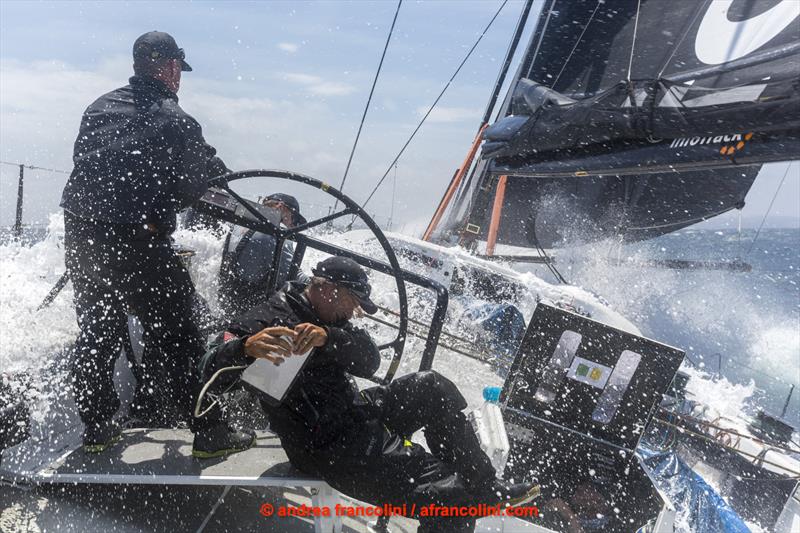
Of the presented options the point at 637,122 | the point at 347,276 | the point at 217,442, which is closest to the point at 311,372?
the point at 347,276

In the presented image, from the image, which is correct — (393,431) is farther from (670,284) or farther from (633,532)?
(670,284)

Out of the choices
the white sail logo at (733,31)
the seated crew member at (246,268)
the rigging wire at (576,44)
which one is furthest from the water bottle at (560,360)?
the rigging wire at (576,44)

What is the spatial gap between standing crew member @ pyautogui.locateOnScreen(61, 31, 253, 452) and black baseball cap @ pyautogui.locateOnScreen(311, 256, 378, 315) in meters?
0.59

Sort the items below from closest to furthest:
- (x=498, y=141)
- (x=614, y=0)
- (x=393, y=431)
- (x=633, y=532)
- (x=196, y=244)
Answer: (x=393, y=431)
(x=633, y=532)
(x=196, y=244)
(x=498, y=141)
(x=614, y=0)

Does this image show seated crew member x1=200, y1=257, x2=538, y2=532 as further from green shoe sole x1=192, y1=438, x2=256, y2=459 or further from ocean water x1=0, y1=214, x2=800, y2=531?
ocean water x1=0, y1=214, x2=800, y2=531

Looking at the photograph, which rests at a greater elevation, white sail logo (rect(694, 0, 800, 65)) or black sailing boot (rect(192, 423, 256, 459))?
white sail logo (rect(694, 0, 800, 65))

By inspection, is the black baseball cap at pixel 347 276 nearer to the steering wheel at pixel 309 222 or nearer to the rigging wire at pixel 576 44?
the steering wheel at pixel 309 222

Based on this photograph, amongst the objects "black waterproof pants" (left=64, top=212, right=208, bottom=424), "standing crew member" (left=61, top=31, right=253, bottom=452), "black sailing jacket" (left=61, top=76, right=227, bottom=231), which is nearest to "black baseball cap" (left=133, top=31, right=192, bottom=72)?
"standing crew member" (left=61, top=31, right=253, bottom=452)

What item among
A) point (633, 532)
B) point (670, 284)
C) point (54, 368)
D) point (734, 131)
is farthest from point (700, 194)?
point (670, 284)

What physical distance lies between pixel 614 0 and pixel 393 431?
6.57 metres

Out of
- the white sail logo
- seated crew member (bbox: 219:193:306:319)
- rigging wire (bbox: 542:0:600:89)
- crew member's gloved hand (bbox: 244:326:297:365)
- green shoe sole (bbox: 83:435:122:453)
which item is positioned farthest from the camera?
rigging wire (bbox: 542:0:600:89)

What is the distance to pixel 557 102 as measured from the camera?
3941 millimetres

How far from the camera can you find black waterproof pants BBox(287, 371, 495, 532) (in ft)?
5.78

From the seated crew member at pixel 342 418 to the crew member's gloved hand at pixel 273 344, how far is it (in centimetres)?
2
